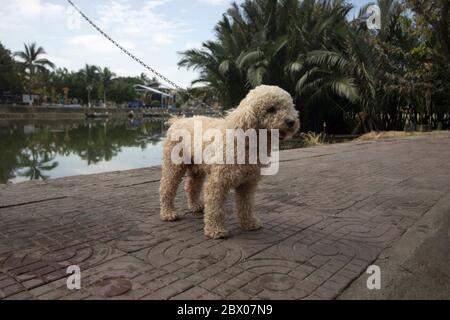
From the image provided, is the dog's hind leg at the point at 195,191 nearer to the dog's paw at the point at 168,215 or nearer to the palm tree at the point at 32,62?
the dog's paw at the point at 168,215

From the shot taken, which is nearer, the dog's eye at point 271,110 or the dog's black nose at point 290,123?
the dog's black nose at point 290,123

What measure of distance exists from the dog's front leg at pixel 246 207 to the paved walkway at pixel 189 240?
0.33ft

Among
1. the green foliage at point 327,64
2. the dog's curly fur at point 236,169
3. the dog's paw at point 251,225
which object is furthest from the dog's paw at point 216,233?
the green foliage at point 327,64

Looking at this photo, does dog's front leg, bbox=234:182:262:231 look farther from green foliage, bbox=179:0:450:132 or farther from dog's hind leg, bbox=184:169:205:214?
green foliage, bbox=179:0:450:132

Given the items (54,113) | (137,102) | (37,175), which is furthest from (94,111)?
(37,175)

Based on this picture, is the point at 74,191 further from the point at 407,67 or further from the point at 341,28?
the point at 407,67

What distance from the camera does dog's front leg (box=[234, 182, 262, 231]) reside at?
4.00 m

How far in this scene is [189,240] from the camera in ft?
12.1

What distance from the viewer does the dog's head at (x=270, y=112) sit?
341cm

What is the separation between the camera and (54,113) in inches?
2163

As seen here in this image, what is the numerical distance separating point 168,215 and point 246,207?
93 centimetres

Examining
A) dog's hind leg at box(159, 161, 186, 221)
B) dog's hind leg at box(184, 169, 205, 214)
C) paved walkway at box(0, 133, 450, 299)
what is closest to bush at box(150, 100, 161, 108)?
paved walkway at box(0, 133, 450, 299)

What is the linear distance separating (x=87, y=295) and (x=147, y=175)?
468cm

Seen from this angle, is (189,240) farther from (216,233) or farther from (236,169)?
(236,169)
